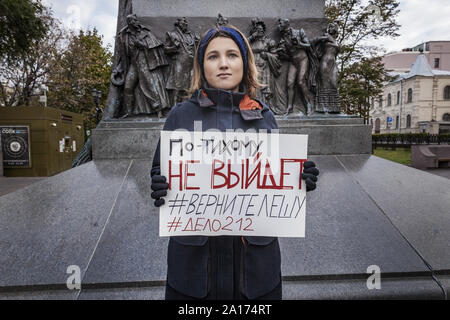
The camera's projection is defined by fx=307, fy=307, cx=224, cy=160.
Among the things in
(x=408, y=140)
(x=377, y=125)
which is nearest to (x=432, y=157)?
(x=408, y=140)

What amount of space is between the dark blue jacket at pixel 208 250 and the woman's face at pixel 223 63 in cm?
9

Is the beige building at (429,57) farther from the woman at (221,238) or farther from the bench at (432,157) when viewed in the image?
the woman at (221,238)

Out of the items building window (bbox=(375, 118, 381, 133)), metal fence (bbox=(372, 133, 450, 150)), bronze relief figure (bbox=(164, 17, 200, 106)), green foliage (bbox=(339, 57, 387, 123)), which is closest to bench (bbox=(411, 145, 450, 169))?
green foliage (bbox=(339, 57, 387, 123))

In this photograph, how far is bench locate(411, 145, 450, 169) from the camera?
44.2 ft

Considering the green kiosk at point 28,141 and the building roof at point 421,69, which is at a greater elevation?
the building roof at point 421,69

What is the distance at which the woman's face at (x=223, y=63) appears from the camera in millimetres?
1818

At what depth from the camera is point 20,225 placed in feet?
11.4

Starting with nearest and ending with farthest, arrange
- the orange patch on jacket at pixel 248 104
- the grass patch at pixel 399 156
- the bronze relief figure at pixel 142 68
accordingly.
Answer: the orange patch on jacket at pixel 248 104 < the bronze relief figure at pixel 142 68 < the grass patch at pixel 399 156

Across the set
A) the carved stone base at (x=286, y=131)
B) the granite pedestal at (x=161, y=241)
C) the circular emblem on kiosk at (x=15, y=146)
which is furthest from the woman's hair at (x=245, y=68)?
the circular emblem on kiosk at (x=15, y=146)

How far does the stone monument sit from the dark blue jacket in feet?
3.70

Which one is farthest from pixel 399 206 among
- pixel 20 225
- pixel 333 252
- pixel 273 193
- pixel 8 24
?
pixel 8 24

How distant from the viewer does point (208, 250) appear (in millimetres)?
1759

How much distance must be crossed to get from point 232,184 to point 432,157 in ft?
48.2
